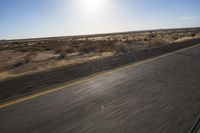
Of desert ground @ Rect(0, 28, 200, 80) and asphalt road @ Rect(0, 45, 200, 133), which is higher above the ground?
asphalt road @ Rect(0, 45, 200, 133)

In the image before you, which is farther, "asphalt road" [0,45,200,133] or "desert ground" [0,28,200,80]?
"desert ground" [0,28,200,80]

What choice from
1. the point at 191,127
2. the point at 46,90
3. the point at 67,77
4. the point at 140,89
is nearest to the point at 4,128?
the point at 46,90

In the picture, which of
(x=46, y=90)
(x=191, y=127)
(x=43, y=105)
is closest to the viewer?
(x=191, y=127)

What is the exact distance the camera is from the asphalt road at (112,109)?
3994mm

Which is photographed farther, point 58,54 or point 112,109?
point 58,54

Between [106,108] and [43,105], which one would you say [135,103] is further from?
[43,105]

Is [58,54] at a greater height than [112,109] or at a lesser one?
lesser

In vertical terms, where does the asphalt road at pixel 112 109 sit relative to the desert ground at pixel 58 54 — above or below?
above

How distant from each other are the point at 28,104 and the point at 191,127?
4.01 metres

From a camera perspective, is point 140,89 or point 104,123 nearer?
point 104,123

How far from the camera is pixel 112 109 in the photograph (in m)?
4.93

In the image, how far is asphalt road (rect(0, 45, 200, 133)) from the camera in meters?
3.99

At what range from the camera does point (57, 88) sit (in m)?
7.31

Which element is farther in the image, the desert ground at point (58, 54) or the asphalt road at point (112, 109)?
the desert ground at point (58, 54)
